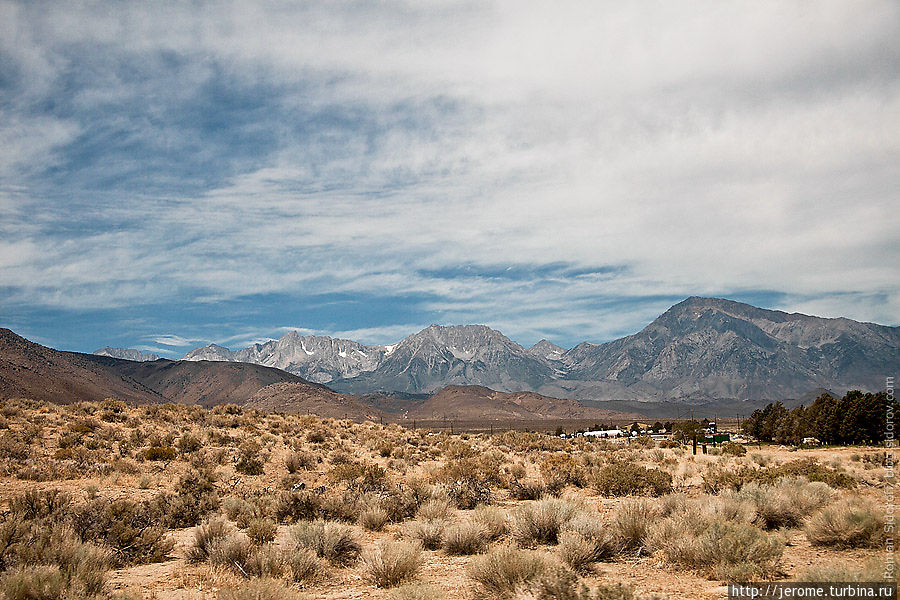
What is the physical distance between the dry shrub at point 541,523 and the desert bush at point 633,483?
7.75 metres

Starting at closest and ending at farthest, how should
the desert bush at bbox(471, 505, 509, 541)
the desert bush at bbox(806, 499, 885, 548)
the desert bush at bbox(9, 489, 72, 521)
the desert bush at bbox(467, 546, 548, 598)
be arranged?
1. the desert bush at bbox(467, 546, 548, 598)
2. the desert bush at bbox(806, 499, 885, 548)
3. the desert bush at bbox(9, 489, 72, 521)
4. the desert bush at bbox(471, 505, 509, 541)

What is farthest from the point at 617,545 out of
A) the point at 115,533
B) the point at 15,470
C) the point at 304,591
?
the point at 15,470

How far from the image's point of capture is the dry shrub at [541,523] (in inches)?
496

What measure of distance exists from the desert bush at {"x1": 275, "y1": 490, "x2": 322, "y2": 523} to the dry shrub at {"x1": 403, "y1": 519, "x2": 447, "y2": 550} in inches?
132

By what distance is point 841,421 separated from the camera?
5725 cm

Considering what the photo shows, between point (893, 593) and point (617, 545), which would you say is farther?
point (617, 545)

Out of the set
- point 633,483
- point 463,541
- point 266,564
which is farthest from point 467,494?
point 266,564

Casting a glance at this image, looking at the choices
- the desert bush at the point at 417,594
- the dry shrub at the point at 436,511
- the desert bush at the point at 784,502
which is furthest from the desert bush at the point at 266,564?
the desert bush at the point at 784,502

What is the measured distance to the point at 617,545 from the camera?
11344mm

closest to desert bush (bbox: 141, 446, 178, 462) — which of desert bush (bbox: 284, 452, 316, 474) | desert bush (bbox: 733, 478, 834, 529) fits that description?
desert bush (bbox: 284, 452, 316, 474)

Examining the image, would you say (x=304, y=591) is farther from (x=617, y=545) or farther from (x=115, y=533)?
(x=617, y=545)

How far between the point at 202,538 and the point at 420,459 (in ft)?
63.9

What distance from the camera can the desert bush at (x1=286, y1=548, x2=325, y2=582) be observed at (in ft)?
33.2

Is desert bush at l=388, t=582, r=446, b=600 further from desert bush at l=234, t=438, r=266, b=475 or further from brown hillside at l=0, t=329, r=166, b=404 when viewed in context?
brown hillside at l=0, t=329, r=166, b=404
